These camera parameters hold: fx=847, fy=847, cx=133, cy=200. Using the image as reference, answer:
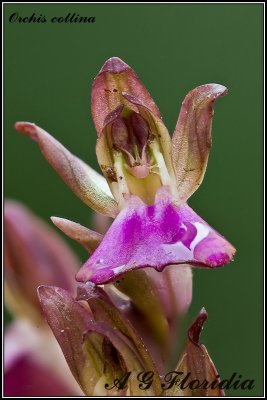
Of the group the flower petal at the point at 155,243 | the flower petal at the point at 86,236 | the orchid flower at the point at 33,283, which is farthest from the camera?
the orchid flower at the point at 33,283

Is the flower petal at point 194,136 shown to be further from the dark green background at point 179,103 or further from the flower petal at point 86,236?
the dark green background at point 179,103

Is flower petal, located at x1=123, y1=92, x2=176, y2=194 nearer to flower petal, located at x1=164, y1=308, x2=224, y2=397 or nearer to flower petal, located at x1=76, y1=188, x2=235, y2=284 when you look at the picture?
flower petal, located at x1=76, y1=188, x2=235, y2=284

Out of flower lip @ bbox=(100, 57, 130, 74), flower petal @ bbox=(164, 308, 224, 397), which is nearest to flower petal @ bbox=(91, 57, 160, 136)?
flower lip @ bbox=(100, 57, 130, 74)

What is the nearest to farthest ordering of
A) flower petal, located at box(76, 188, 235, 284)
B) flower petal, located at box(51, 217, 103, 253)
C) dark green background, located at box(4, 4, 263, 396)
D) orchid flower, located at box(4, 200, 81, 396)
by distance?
flower petal, located at box(76, 188, 235, 284)
flower petal, located at box(51, 217, 103, 253)
orchid flower, located at box(4, 200, 81, 396)
dark green background, located at box(4, 4, 263, 396)

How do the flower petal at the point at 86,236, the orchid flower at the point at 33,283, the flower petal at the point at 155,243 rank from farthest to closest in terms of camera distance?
1. the orchid flower at the point at 33,283
2. the flower petal at the point at 86,236
3. the flower petal at the point at 155,243

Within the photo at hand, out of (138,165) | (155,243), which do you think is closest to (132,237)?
(155,243)

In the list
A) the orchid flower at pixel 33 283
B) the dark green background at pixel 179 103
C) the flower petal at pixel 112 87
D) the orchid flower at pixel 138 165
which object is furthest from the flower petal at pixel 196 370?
the dark green background at pixel 179 103

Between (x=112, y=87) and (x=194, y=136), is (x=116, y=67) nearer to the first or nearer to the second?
(x=112, y=87)
